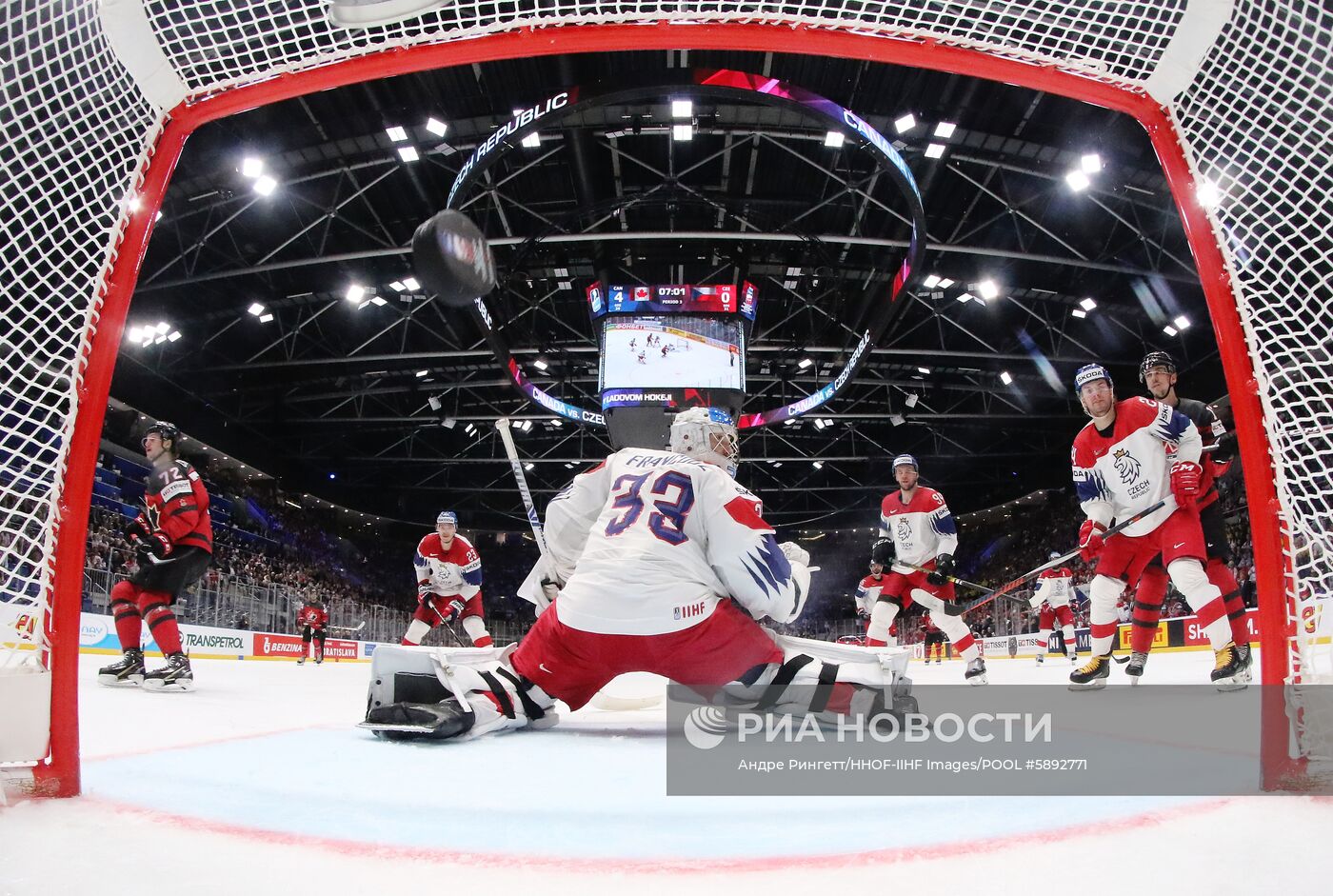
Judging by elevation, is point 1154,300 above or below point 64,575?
above

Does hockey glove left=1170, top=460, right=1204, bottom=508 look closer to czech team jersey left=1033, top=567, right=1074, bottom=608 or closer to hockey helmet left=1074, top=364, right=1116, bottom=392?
hockey helmet left=1074, top=364, right=1116, bottom=392

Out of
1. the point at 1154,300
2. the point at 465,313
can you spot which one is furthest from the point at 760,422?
the point at 1154,300

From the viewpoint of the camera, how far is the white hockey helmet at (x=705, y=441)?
2.49 m

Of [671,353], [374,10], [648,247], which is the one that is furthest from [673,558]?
[648,247]

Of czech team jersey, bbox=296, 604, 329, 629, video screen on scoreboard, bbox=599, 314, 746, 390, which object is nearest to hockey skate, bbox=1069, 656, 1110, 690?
video screen on scoreboard, bbox=599, 314, 746, 390

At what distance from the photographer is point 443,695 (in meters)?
2.26

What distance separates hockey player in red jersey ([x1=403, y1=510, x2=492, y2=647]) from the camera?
23.6 ft

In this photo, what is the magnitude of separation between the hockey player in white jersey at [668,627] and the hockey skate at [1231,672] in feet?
5.18

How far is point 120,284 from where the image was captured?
1601mm

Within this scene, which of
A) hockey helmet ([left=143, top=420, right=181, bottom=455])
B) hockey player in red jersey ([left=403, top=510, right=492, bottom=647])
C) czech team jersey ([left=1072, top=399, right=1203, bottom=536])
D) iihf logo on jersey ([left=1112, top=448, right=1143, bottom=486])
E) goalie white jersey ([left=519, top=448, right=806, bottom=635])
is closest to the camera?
goalie white jersey ([left=519, top=448, right=806, bottom=635])

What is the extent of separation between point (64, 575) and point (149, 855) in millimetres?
644

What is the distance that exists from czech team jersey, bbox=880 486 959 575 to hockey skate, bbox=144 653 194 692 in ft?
13.7

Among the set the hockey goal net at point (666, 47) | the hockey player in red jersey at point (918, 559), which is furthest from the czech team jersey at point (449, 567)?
the hockey goal net at point (666, 47)

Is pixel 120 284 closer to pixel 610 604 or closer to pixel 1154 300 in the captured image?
A: pixel 610 604
